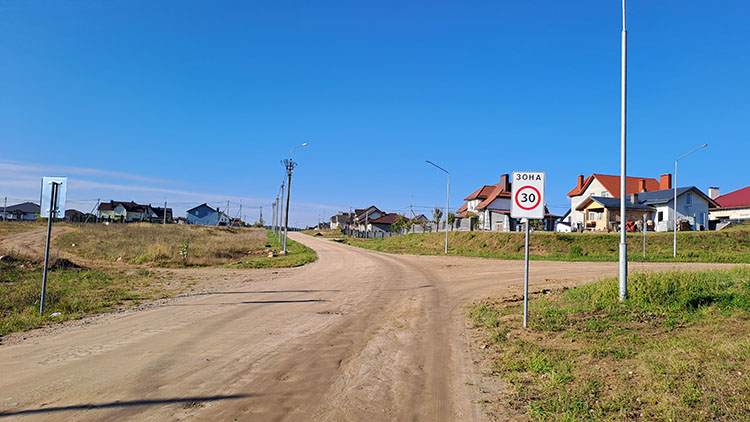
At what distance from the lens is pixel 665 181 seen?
5772 centimetres

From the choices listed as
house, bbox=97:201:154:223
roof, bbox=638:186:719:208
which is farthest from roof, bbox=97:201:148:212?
roof, bbox=638:186:719:208

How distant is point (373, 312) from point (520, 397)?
606cm

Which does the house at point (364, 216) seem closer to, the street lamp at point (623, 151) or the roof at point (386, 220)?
the roof at point (386, 220)

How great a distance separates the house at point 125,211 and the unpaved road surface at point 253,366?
120748 millimetres

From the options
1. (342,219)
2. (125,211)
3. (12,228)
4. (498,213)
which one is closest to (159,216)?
(125,211)

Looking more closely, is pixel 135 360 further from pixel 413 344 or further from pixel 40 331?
pixel 413 344

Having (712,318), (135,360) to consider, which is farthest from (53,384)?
(712,318)

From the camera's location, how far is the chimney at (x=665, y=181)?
56.8 m

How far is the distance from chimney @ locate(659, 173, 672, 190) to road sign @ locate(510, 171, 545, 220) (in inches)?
2337

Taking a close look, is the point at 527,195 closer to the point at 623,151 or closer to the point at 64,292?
the point at 623,151

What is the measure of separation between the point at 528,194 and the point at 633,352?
11.2 ft

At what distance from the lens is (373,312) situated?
1098 centimetres

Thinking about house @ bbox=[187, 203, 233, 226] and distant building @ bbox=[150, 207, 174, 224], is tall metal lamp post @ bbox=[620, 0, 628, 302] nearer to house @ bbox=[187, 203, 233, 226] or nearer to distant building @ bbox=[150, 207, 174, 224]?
house @ bbox=[187, 203, 233, 226]

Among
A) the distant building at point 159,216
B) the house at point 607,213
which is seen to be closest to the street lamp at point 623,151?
the house at point 607,213
